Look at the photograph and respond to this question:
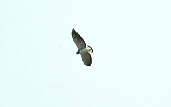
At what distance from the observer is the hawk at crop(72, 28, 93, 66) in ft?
202

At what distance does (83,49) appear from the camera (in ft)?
205

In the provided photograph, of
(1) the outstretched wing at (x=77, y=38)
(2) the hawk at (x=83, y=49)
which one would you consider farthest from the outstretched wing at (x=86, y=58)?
(1) the outstretched wing at (x=77, y=38)

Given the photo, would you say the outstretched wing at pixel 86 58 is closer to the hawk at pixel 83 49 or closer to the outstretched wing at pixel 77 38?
the hawk at pixel 83 49

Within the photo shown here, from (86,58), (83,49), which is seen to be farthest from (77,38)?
(86,58)

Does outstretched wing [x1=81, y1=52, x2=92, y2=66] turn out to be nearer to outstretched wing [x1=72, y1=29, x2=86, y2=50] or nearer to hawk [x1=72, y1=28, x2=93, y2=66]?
hawk [x1=72, y1=28, x2=93, y2=66]

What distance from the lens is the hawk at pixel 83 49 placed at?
202 ft

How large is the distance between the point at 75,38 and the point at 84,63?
11.7 ft

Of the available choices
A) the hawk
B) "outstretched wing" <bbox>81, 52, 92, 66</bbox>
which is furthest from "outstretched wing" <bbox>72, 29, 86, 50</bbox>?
"outstretched wing" <bbox>81, 52, 92, 66</bbox>

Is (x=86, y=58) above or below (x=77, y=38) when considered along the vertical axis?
below

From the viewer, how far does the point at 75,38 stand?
202 feet

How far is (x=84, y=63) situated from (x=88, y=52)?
5.43ft

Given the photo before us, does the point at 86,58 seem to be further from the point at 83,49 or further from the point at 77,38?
the point at 77,38

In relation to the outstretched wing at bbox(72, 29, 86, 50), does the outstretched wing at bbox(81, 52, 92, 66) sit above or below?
below

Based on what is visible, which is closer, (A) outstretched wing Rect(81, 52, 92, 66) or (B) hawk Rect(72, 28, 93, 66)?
(B) hawk Rect(72, 28, 93, 66)
